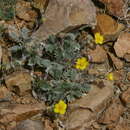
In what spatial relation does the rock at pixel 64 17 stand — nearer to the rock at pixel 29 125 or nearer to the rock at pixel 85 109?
the rock at pixel 85 109

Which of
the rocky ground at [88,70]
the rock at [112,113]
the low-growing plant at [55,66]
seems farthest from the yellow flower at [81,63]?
the rock at [112,113]

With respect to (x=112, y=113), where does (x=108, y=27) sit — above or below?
above

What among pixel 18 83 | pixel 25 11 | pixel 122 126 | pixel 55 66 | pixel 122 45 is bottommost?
pixel 122 126

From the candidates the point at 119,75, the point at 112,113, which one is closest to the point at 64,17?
the point at 119,75

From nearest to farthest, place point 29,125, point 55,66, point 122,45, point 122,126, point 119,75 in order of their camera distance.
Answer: point 29,125, point 122,126, point 55,66, point 119,75, point 122,45

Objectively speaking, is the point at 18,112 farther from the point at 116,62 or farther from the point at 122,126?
the point at 116,62

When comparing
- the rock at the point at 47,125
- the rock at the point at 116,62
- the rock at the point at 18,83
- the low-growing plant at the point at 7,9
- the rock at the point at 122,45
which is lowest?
the rock at the point at 47,125

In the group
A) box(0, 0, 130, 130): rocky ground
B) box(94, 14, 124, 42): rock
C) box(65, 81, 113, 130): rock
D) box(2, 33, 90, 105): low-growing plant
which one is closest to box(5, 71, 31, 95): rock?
box(0, 0, 130, 130): rocky ground

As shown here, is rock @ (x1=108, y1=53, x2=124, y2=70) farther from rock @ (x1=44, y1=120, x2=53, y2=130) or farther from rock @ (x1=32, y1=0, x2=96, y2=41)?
rock @ (x1=44, y1=120, x2=53, y2=130)
